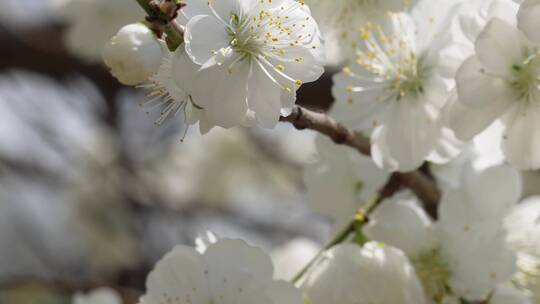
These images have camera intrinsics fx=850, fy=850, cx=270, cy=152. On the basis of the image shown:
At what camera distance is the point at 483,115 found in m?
1.01

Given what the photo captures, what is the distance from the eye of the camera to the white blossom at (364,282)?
107 centimetres

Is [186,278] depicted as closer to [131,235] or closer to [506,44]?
[506,44]

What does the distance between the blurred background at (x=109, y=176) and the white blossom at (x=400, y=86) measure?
909mm

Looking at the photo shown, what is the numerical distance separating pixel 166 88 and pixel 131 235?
2057mm

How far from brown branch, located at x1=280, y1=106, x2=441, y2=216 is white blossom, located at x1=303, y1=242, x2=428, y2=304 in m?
0.15

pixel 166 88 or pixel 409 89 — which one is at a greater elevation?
pixel 166 88

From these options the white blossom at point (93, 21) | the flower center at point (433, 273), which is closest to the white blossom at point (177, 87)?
the flower center at point (433, 273)

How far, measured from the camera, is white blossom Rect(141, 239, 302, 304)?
1.01m

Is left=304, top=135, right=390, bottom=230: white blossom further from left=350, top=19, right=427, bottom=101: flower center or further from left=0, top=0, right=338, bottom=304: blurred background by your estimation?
left=0, top=0, right=338, bottom=304: blurred background

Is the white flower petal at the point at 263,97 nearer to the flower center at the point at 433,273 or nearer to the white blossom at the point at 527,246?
the flower center at the point at 433,273

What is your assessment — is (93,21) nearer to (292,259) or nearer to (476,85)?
(292,259)

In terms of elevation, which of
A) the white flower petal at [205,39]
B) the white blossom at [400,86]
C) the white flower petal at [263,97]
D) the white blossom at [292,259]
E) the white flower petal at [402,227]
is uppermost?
the white flower petal at [205,39]

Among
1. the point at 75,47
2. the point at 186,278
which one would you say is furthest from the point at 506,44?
the point at 75,47

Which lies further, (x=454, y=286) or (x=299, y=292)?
(x=454, y=286)
